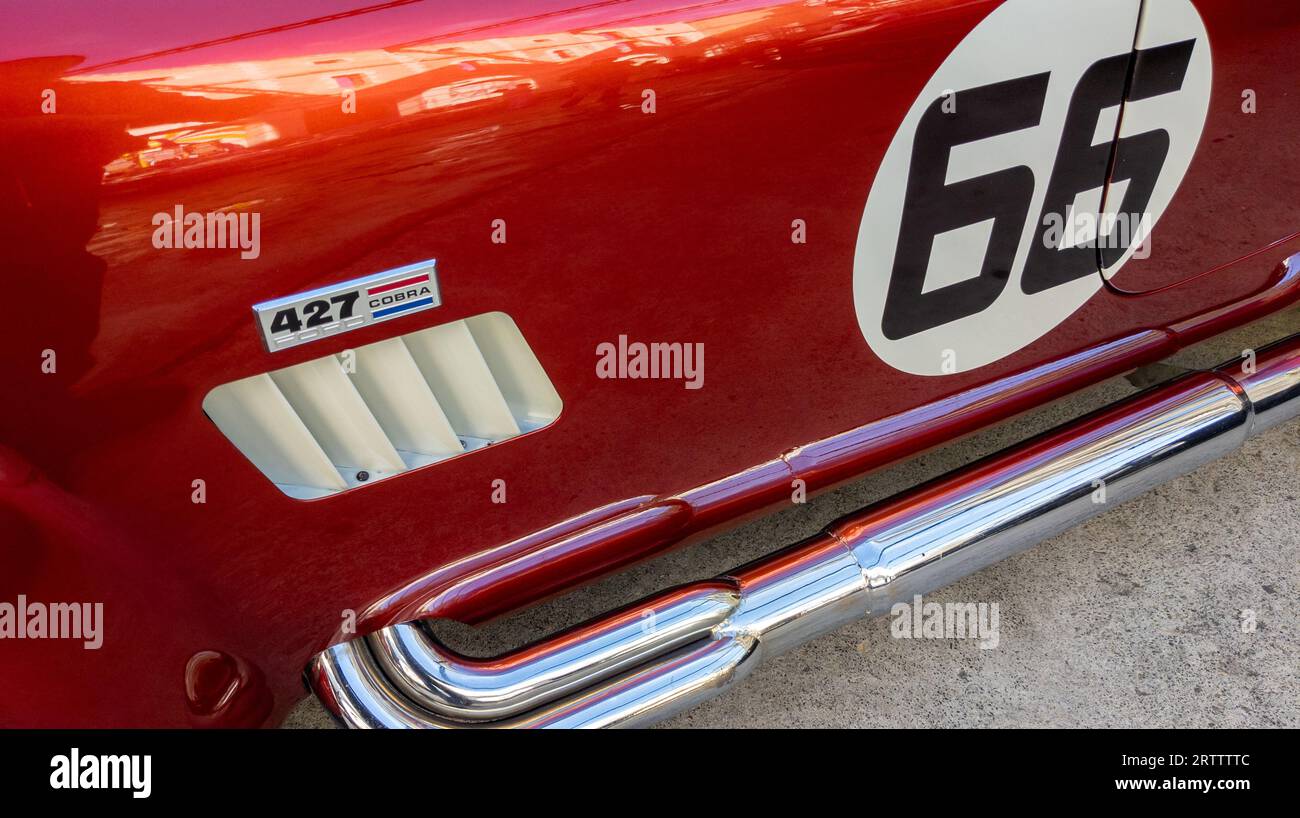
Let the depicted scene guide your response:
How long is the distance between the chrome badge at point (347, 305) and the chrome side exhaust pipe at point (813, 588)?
A: 1.44ft

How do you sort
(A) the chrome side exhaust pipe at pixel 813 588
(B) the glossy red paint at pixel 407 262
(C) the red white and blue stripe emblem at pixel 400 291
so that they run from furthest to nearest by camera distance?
(A) the chrome side exhaust pipe at pixel 813 588 → (C) the red white and blue stripe emblem at pixel 400 291 → (B) the glossy red paint at pixel 407 262

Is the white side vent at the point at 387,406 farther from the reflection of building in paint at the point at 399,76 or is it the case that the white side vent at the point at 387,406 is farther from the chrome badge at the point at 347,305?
the reflection of building in paint at the point at 399,76

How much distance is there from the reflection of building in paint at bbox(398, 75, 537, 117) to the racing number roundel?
0.53 metres

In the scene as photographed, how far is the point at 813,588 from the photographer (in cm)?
145

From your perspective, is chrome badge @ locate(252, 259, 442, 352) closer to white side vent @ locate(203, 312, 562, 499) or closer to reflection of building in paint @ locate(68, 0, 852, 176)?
white side vent @ locate(203, 312, 562, 499)

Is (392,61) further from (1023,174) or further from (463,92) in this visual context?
(1023,174)

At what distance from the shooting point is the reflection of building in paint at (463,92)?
107 cm

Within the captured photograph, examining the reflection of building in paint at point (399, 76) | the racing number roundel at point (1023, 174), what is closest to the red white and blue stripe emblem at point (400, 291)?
the reflection of building in paint at point (399, 76)

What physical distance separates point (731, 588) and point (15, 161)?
1002 millimetres

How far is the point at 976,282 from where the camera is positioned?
1.53m

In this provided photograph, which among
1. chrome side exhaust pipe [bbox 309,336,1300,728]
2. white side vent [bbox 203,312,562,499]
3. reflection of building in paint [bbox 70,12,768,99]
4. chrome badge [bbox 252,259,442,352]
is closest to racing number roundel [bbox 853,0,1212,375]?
chrome side exhaust pipe [bbox 309,336,1300,728]

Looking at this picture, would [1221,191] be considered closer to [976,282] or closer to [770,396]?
[976,282]

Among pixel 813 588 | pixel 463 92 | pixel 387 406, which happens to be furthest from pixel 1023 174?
pixel 387 406
